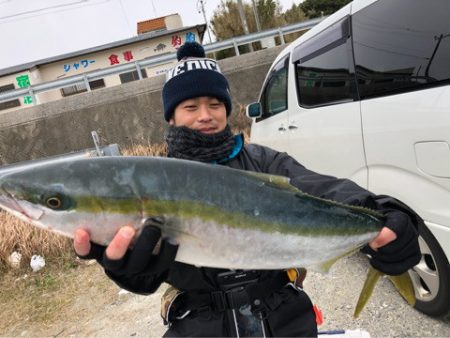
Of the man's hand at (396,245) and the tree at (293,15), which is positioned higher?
the tree at (293,15)

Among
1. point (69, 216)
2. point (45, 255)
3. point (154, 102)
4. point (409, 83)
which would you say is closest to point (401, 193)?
point (409, 83)

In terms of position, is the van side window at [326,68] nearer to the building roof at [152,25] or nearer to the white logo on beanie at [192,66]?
the white logo on beanie at [192,66]

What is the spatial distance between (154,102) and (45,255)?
5.67m

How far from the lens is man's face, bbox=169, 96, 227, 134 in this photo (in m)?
1.81

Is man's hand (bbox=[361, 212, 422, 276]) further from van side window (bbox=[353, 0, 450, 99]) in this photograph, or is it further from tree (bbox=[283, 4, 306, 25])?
tree (bbox=[283, 4, 306, 25])

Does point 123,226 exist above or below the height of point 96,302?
above

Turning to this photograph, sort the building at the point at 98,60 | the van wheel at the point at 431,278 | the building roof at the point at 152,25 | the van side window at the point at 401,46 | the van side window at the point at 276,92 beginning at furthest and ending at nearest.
A: the building roof at the point at 152,25, the building at the point at 98,60, the van side window at the point at 276,92, the van wheel at the point at 431,278, the van side window at the point at 401,46

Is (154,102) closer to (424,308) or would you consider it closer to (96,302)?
(96,302)

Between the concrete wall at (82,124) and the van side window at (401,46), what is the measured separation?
7266 mm

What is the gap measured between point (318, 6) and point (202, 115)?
34.4 metres

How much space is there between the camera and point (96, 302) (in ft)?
13.6

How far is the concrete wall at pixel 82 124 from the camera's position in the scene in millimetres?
10000

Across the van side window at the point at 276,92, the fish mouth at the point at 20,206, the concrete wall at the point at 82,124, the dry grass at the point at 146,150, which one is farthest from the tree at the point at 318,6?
the fish mouth at the point at 20,206

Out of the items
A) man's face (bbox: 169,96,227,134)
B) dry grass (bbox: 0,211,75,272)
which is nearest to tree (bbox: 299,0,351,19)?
dry grass (bbox: 0,211,75,272)
